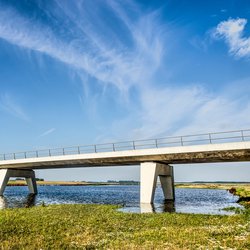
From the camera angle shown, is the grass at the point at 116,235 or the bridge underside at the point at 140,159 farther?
the bridge underside at the point at 140,159

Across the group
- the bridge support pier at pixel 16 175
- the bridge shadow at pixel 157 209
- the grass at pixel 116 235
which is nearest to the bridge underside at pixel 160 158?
the bridge shadow at pixel 157 209

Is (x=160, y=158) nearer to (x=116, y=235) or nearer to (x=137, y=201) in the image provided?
(x=137, y=201)

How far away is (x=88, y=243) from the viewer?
1501 cm

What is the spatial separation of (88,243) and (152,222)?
8.37m

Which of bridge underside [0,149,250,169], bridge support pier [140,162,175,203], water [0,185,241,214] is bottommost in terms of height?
water [0,185,241,214]

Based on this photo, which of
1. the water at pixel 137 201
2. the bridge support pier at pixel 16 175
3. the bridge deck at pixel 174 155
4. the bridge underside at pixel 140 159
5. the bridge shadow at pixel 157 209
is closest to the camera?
the bridge shadow at pixel 157 209

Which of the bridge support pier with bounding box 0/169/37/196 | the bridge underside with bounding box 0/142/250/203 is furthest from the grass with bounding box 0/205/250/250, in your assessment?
the bridge support pier with bounding box 0/169/37/196

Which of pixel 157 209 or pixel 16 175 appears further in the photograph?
pixel 16 175

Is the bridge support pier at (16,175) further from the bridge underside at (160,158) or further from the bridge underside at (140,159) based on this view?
the bridge underside at (160,158)

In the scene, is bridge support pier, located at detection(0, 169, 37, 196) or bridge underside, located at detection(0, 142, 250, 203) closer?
bridge underside, located at detection(0, 142, 250, 203)

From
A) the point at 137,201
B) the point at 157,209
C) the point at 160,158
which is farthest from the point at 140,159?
the point at 157,209

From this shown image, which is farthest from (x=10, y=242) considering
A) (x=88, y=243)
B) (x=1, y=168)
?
(x=1, y=168)

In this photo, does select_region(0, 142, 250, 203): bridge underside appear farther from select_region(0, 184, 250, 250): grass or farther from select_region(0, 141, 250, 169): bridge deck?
select_region(0, 184, 250, 250): grass

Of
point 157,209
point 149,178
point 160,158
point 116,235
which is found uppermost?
point 160,158
